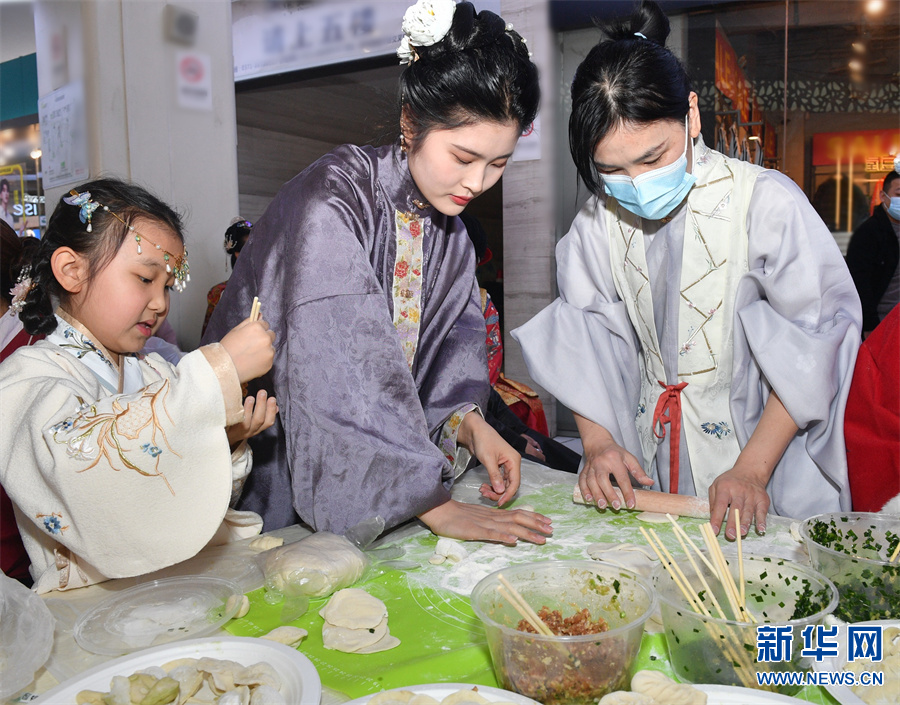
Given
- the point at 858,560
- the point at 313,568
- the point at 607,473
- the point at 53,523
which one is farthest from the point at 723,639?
the point at 53,523

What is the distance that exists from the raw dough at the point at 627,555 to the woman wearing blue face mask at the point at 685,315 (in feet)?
0.63

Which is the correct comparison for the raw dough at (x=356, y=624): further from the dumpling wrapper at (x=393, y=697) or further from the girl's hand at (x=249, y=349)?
the girl's hand at (x=249, y=349)

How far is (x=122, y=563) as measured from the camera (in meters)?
1.11

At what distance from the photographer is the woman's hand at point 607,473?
147 centimetres

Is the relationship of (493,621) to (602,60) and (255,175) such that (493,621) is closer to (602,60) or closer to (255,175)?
(602,60)

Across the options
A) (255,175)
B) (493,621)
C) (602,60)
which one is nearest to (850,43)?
(602,60)

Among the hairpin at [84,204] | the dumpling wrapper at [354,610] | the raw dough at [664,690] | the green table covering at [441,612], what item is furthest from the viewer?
the hairpin at [84,204]

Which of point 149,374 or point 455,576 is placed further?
point 149,374

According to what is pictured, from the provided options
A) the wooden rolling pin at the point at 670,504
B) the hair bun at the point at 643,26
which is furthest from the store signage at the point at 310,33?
the wooden rolling pin at the point at 670,504

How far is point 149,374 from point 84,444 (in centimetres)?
49

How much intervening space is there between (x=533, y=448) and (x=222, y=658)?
7.09ft

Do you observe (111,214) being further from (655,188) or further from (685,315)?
(685,315)

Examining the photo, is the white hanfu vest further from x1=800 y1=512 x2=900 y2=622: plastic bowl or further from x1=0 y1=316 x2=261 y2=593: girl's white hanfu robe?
x1=0 y1=316 x2=261 y2=593: girl's white hanfu robe

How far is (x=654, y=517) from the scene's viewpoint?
1428 millimetres
